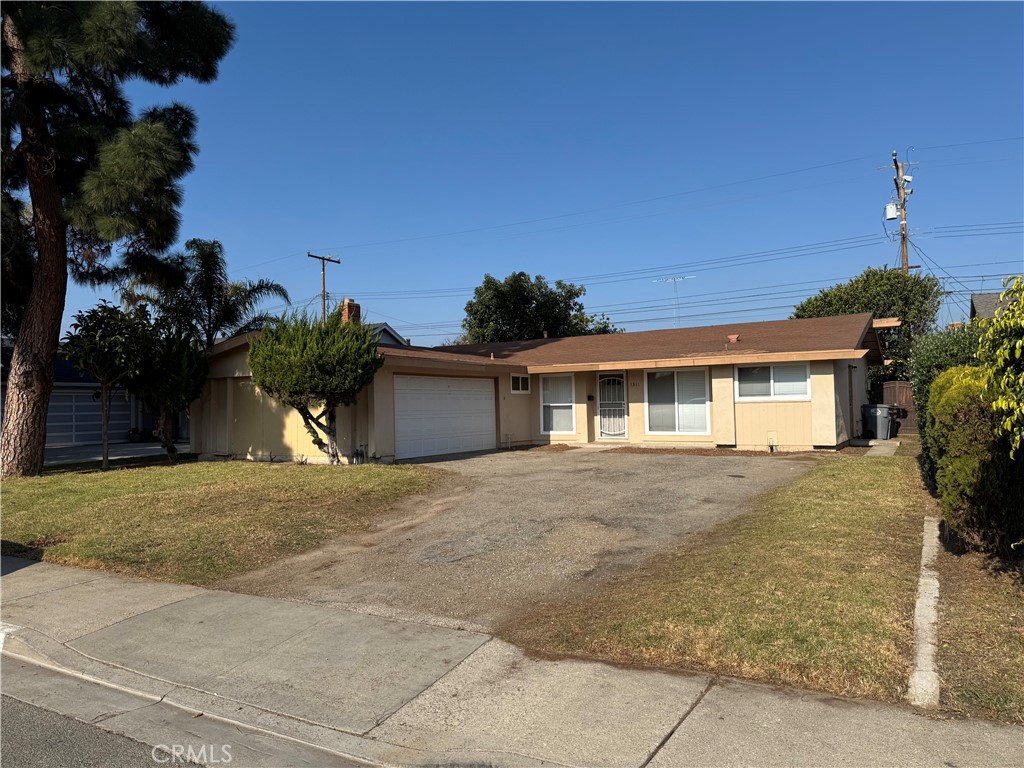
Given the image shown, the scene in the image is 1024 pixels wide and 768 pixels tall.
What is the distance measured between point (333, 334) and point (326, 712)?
1111 centimetres

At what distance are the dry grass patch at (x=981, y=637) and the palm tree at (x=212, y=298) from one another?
83.5 ft

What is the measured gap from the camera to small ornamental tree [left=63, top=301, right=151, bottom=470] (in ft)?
52.3

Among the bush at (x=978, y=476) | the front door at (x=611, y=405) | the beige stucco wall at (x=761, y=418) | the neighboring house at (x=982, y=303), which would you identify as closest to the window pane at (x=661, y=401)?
the beige stucco wall at (x=761, y=418)

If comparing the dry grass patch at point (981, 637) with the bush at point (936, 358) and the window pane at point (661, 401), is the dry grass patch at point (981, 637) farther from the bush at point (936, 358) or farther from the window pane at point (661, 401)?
the window pane at point (661, 401)

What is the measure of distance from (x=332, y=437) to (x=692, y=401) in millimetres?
9357

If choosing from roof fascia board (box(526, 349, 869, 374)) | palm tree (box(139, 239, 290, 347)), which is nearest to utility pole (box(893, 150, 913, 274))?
roof fascia board (box(526, 349, 869, 374))

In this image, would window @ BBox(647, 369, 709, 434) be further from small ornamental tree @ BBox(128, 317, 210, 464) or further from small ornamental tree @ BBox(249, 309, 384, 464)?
small ornamental tree @ BBox(128, 317, 210, 464)

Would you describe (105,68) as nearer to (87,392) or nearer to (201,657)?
(201,657)

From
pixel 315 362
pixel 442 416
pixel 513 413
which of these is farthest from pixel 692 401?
pixel 315 362

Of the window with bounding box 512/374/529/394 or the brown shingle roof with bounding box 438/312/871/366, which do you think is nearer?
the brown shingle roof with bounding box 438/312/871/366

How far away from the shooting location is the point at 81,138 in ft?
51.4

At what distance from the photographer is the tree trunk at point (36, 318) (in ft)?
50.9

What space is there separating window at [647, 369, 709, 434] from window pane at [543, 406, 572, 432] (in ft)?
8.51

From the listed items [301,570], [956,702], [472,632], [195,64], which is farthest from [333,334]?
[956,702]
